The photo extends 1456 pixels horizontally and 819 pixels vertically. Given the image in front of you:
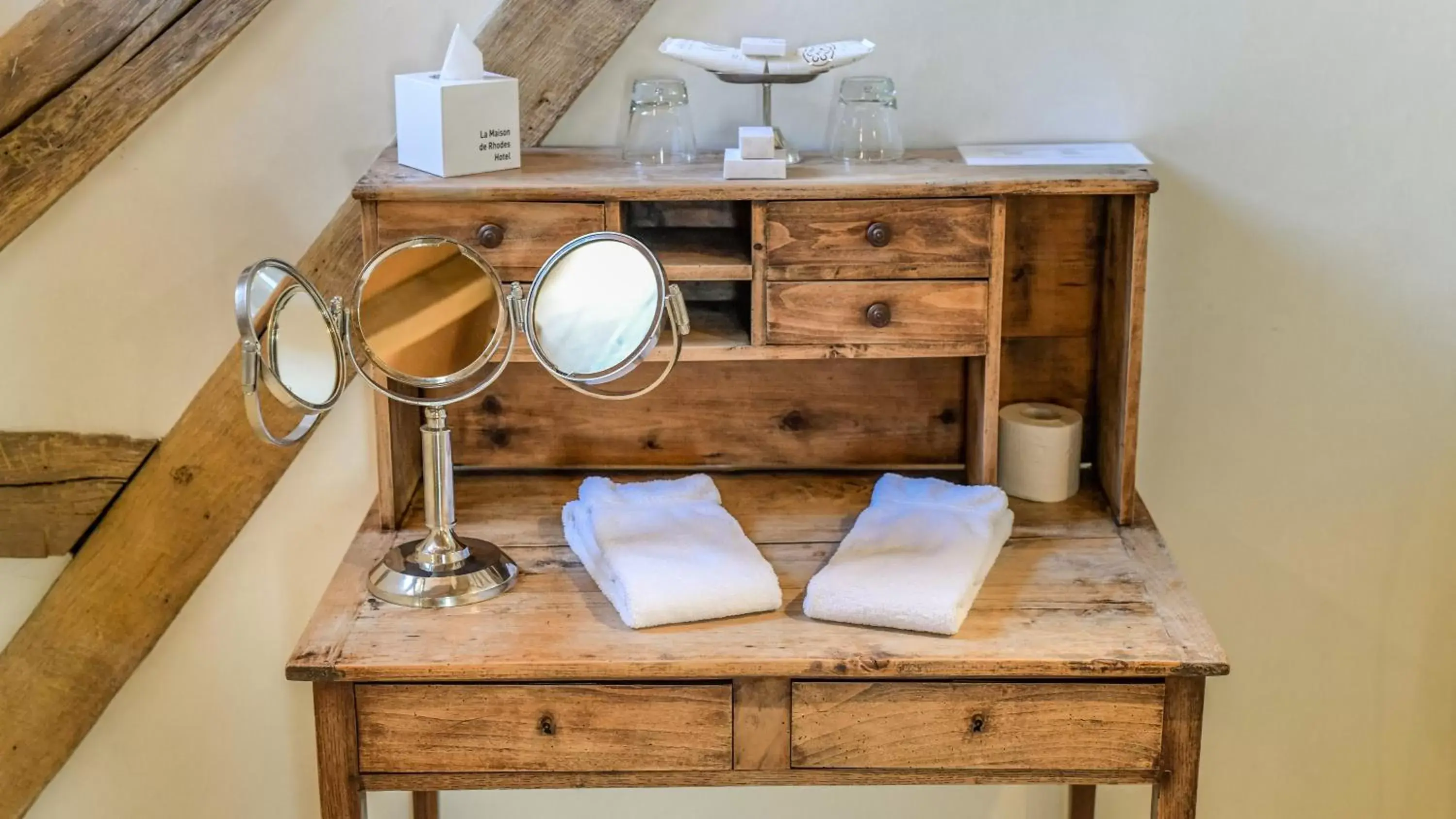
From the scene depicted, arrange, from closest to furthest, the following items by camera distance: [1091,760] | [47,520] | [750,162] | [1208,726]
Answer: [1091,760], [750,162], [47,520], [1208,726]

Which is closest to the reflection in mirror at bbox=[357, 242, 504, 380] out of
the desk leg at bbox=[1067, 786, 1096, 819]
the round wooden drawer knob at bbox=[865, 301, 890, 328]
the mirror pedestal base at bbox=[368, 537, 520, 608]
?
the mirror pedestal base at bbox=[368, 537, 520, 608]

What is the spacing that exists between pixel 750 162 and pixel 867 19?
0.34 metres

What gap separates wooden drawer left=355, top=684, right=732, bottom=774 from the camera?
1477 millimetres

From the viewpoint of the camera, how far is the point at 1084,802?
211 cm

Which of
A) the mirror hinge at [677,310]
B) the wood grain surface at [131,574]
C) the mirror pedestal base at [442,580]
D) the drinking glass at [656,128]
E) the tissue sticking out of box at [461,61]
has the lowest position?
the wood grain surface at [131,574]

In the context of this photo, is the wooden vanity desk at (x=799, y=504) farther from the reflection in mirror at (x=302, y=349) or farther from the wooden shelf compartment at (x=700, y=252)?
the reflection in mirror at (x=302, y=349)

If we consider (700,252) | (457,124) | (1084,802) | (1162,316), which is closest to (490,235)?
(457,124)

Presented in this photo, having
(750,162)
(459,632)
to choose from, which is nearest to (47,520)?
(459,632)

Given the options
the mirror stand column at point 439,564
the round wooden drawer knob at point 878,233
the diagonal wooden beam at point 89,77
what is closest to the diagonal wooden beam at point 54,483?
the diagonal wooden beam at point 89,77

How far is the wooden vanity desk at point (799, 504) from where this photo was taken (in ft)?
4.83

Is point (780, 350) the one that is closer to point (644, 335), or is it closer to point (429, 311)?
point (644, 335)

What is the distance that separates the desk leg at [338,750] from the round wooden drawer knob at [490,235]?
517mm

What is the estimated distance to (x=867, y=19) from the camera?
1866 mm

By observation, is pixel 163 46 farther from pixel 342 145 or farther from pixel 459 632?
pixel 459 632
